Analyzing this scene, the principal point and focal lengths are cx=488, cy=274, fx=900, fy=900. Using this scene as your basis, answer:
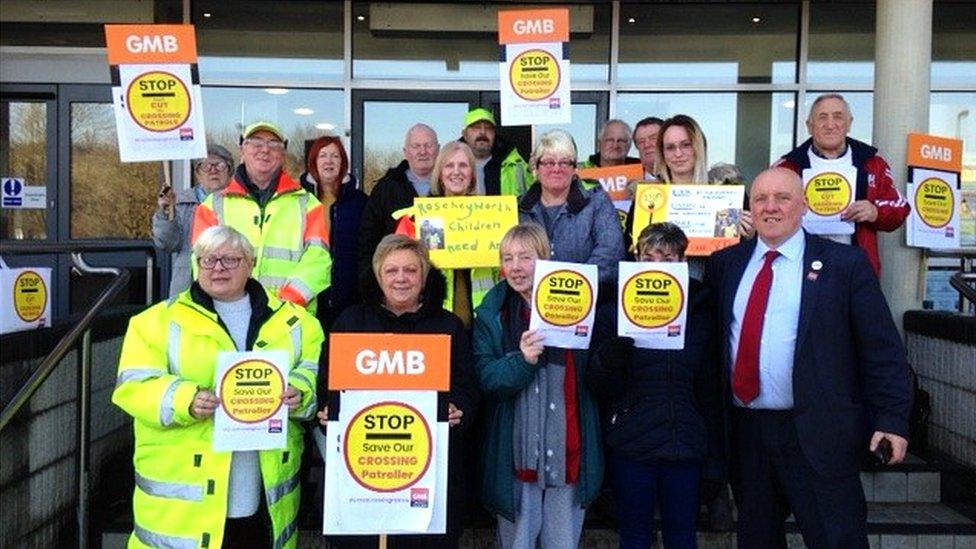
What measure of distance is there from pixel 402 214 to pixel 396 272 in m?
1.21

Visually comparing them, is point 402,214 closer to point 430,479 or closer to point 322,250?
point 322,250

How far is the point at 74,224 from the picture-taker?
8.79 meters

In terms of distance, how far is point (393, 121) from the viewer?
8.96 meters

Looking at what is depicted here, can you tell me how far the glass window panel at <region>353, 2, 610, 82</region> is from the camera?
8.91m

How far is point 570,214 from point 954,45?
691cm

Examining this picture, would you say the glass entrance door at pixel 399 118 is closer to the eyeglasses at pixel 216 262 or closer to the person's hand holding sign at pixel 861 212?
the person's hand holding sign at pixel 861 212

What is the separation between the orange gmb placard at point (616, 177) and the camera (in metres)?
5.30

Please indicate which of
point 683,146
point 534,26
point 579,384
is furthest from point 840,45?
Answer: point 579,384

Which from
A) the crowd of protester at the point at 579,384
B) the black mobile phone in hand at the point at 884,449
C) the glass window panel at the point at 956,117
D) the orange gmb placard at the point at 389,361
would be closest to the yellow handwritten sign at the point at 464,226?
the crowd of protester at the point at 579,384

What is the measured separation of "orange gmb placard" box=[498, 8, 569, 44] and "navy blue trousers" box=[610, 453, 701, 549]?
2555 millimetres

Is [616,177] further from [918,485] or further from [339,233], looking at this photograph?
[918,485]

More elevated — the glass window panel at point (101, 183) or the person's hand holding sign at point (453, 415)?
the glass window panel at point (101, 183)

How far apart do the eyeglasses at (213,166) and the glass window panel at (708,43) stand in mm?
4893

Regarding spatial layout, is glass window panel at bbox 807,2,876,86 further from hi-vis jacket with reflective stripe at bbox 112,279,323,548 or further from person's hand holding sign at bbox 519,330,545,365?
hi-vis jacket with reflective stripe at bbox 112,279,323,548
